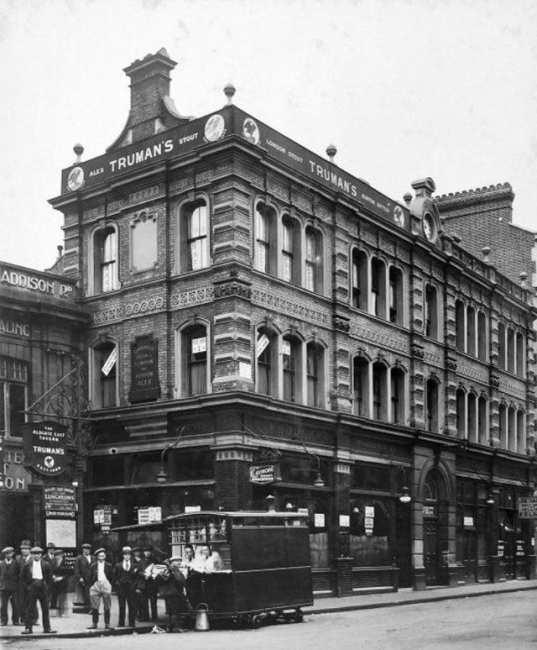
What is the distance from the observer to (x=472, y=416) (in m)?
40.8

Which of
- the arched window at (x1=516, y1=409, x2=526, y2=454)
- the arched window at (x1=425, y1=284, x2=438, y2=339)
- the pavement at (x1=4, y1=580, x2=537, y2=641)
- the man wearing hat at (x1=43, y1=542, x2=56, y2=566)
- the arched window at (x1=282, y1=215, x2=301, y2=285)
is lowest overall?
the pavement at (x1=4, y1=580, x2=537, y2=641)

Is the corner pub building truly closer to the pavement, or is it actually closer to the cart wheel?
the pavement

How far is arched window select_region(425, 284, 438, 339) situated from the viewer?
37600mm

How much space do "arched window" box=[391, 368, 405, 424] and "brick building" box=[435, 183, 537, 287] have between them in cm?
1370

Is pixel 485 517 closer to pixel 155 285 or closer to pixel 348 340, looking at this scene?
pixel 348 340

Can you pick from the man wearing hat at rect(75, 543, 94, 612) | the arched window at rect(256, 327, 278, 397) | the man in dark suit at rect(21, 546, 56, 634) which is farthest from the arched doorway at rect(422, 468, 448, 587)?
the man in dark suit at rect(21, 546, 56, 634)

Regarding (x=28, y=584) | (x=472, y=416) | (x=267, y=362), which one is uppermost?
(x=267, y=362)

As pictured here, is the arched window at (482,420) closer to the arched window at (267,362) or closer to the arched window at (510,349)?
the arched window at (510,349)

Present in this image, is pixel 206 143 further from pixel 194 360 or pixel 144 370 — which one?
pixel 144 370

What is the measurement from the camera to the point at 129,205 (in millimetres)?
29984

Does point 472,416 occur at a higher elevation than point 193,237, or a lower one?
lower

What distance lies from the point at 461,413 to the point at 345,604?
14.2 metres

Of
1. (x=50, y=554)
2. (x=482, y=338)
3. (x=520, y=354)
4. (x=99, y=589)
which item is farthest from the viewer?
(x=520, y=354)

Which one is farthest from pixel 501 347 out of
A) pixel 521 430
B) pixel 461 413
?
pixel 461 413
